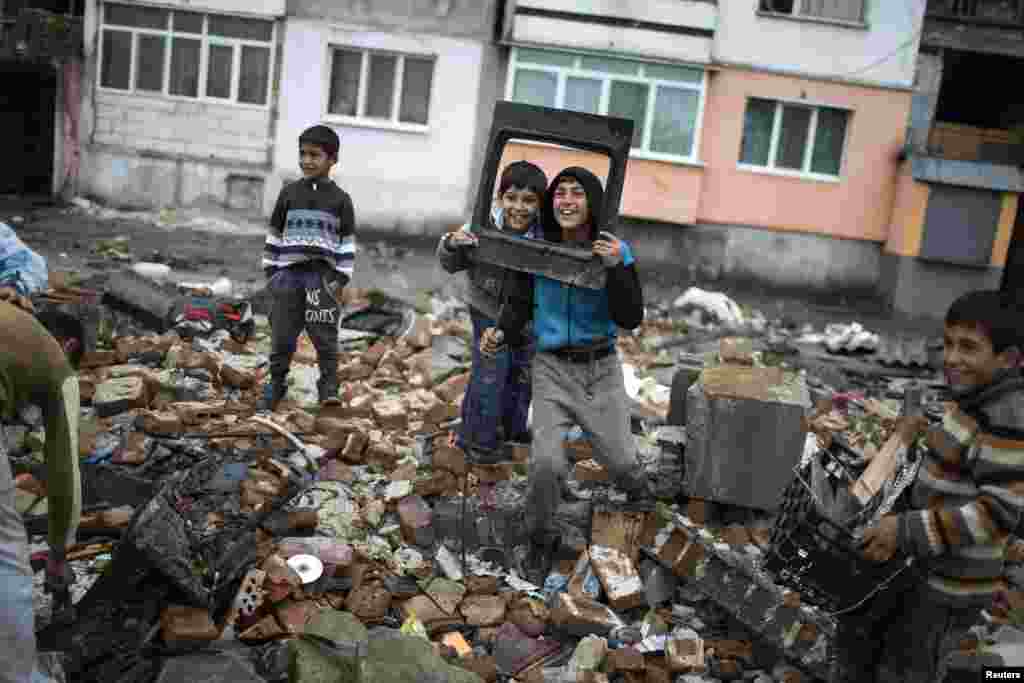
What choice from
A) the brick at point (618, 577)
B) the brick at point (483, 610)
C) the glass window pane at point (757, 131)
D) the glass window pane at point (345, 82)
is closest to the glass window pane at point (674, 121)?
the glass window pane at point (757, 131)

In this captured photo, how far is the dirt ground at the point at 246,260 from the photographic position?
12.5m

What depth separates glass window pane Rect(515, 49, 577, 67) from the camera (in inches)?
656

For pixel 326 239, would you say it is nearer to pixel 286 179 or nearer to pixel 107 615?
pixel 107 615

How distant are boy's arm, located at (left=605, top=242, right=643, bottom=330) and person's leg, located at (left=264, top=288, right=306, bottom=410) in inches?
101

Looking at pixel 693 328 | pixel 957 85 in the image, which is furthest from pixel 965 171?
pixel 693 328

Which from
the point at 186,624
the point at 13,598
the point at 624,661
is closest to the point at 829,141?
the point at 624,661

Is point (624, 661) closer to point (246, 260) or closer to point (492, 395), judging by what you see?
point (492, 395)

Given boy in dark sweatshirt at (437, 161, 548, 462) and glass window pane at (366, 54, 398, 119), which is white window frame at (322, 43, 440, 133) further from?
boy in dark sweatshirt at (437, 161, 548, 462)

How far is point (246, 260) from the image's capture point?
1400 cm

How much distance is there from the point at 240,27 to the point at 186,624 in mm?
16104

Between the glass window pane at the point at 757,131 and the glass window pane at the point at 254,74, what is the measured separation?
9.34 m

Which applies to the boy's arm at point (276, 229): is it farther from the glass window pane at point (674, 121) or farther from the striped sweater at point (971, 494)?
the glass window pane at point (674, 121)

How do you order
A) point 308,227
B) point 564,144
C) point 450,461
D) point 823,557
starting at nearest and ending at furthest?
point 823,557
point 564,144
point 450,461
point 308,227

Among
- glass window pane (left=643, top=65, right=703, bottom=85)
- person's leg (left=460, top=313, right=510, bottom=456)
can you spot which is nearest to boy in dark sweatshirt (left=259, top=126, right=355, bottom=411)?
person's leg (left=460, top=313, right=510, bottom=456)
